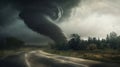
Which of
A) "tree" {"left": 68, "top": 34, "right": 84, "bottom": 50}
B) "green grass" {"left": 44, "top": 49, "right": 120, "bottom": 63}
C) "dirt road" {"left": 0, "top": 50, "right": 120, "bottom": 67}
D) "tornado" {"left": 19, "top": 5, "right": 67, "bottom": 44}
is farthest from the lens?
"tornado" {"left": 19, "top": 5, "right": 67, "bottom": 44}

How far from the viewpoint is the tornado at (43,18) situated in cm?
1931

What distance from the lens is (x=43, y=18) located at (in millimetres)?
19375

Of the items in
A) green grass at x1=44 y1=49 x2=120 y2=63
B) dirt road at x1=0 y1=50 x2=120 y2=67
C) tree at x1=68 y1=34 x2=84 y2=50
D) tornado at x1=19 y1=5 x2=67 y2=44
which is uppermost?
tornado at x1=19 y1=5 x2=67 y2=44

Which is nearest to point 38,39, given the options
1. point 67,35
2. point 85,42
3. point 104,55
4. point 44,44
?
point 44,44

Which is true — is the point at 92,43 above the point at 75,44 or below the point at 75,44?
above

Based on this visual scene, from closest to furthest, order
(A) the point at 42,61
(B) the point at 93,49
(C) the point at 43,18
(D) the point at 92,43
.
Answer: (A) the point at 42,61 < (D) the point at 92,43 < (B) the point at 93,49 < (C) the point at 43,18

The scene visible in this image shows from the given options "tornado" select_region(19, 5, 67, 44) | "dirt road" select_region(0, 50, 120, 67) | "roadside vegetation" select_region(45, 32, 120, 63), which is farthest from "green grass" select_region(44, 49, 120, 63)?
"tornado" select_region(19, 5, 67, 44)

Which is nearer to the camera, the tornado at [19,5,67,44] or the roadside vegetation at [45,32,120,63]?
the roadside vegetation at [45,32,120,63]

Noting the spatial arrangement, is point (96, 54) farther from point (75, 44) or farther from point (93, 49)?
point (75, 44)

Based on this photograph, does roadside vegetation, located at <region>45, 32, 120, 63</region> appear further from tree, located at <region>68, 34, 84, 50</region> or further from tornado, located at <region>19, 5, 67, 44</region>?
tornado, located at <region>19, 5, 67, 44</region>

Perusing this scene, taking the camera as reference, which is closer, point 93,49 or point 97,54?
point 97,54

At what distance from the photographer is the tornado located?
19312mm

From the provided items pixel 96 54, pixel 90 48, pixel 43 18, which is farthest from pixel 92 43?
pixel 43 18

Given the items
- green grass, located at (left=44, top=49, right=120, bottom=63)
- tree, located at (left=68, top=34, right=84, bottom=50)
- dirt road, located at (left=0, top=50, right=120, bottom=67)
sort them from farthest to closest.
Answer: tree, located at (left=68, top=34, right=84, bottom=50) → green grass, located at (left=44, top=49, right=120, bottom=63) → dirt road, located at (left=0, top=50, right=120, bottom=67)
